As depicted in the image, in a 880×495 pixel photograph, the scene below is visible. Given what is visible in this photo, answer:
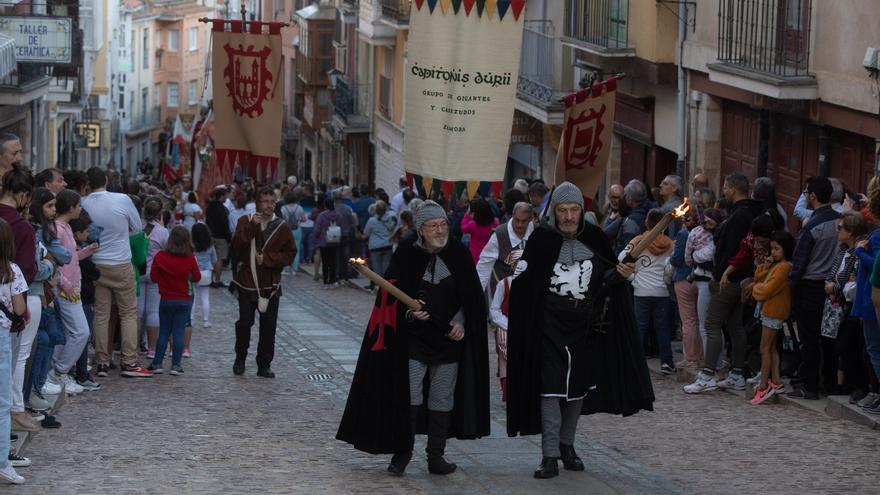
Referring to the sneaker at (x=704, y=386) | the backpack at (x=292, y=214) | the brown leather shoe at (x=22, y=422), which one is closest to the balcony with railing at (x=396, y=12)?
the backpack at (x=292, y=214)

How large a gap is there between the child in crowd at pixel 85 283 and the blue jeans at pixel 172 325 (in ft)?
3.61

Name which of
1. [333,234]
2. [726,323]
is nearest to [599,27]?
[333,234]

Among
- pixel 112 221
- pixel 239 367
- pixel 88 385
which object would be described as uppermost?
pixel 112 221

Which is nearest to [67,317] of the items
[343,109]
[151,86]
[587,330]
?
[587,330]

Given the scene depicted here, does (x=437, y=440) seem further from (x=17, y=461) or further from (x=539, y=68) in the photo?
(x=539, y=68)

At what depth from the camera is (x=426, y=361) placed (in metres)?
10.7

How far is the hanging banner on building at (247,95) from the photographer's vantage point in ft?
62.6

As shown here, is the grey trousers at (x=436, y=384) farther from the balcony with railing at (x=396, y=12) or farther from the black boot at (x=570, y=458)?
the balcony with railing at (x=396, y=12)

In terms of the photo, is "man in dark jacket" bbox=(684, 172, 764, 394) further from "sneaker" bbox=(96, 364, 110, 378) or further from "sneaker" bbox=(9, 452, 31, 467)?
"sneaker" bbox=(9, 452, 31, 467)

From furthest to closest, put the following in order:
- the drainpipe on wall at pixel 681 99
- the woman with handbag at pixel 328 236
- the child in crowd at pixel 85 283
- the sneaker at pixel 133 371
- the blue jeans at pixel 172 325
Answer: the woman with handbag at pixel 328 236 → the drainpipe on wall at pixel 681 99 → the blue jeans at pixel 172 325 → the sneaker at pixel 133 371 → the child in crowd at pixel 85 283

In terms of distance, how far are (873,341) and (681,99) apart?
461 inches

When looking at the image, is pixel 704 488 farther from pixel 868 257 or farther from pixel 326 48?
pixel 326 48

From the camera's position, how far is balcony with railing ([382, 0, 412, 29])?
41344 mm

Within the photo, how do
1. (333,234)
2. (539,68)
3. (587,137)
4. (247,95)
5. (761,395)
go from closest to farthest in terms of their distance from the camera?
(761,395), (587,137), (247,95), (333,234), (539,68)
